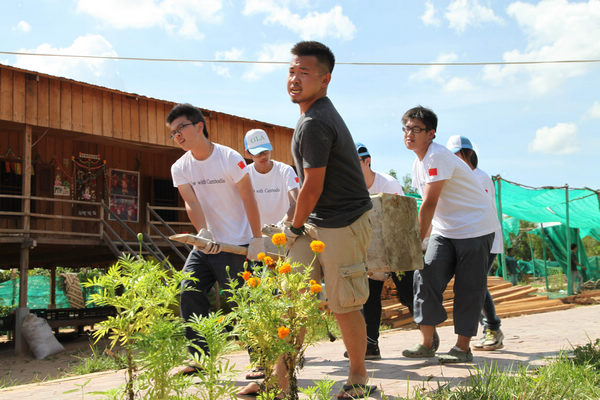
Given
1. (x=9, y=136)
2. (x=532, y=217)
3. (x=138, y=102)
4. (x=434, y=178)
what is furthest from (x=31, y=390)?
(x=532, y=217)

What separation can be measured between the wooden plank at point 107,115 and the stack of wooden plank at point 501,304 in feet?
26.2

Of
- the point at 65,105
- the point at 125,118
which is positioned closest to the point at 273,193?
the point at 65,105

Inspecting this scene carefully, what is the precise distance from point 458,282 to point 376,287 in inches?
28.7

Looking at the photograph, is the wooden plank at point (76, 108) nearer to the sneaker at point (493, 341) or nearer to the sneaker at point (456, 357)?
the sneaker at point (493, 341)

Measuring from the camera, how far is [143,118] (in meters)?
14.5

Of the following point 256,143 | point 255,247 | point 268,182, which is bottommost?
point 255,247

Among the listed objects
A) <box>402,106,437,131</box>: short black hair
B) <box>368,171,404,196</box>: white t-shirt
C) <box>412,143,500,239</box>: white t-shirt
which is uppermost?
<box>402,106,437,131</box>: short black hair

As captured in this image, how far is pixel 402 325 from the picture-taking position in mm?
8953

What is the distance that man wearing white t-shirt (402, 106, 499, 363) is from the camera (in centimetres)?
459

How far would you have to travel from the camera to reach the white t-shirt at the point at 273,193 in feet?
19.9

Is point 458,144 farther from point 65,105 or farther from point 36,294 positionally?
point 36,294

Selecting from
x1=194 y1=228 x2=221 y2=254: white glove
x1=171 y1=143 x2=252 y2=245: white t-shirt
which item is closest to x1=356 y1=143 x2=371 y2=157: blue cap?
x1=171 y1=143 x2=252 y2=245: white t-shirt

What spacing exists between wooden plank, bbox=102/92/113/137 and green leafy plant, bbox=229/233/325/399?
12.3 metres

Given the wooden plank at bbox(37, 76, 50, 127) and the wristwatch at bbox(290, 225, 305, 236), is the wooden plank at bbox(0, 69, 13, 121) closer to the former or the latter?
the wooden plank at bbox(37, 76, 50, 127)
